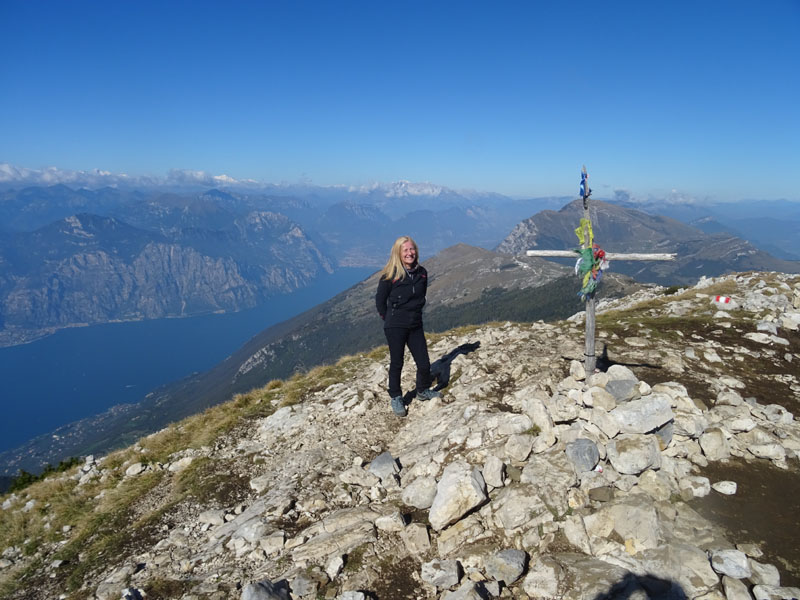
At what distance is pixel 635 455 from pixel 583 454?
2.60 ft

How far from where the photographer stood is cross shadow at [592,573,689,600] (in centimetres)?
492

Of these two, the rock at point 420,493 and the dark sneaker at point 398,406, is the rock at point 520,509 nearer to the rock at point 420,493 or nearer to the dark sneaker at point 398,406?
the rock at point 420,493

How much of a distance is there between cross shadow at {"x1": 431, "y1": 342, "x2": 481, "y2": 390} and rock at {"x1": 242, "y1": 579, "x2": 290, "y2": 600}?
265 inches

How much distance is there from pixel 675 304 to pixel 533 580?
1802cm

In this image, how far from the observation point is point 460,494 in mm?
6645

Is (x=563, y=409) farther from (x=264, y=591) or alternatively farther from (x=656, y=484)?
(x=264, y=591)

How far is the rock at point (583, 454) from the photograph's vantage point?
22.6 ft

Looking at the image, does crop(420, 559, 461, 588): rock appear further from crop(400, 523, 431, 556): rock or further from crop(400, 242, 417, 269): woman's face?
crop(400, 242, 417, 269): woman's face

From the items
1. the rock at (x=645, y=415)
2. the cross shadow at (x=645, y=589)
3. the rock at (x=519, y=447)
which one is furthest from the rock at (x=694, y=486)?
the rock at (x=519, y=447)

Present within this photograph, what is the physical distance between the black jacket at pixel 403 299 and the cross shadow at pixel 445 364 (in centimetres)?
272

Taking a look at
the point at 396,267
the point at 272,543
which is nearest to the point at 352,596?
the point at 272,543

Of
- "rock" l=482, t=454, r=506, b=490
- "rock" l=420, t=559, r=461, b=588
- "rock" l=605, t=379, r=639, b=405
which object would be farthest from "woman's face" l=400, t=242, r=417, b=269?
"rock" l=420, t=559, r=461, b=588

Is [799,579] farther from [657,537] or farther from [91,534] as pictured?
[91,534]

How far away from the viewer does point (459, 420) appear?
9305mm
